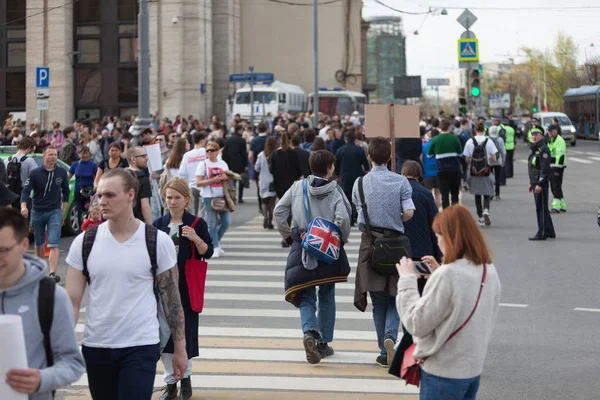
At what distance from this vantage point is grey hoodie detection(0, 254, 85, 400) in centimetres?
442

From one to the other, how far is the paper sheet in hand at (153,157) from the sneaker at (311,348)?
282 inches

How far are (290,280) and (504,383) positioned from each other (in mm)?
1953

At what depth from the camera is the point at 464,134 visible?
28938 mm

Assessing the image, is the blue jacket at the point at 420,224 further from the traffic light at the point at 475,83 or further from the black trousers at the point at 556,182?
the traffic light at the point at 475,83

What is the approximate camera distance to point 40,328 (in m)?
4.46

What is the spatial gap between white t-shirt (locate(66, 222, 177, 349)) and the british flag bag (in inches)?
135

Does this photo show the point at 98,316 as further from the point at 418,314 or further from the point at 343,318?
the point at 343,318

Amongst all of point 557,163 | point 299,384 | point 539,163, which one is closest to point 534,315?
point 299,384

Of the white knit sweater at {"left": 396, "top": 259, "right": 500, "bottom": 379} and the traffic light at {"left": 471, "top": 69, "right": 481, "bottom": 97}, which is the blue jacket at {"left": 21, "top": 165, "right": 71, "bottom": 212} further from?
the traffic light at {"left": 471, "top": 69, "right": 481, "bottom": 97}

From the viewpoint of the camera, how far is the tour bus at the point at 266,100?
179ft

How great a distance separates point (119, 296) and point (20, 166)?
1158 cm

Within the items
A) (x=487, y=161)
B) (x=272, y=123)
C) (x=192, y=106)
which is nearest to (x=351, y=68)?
(x=192, y=106)

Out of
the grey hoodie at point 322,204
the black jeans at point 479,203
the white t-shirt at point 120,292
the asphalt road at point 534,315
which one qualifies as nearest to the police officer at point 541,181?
the asphalt road at point 534,315

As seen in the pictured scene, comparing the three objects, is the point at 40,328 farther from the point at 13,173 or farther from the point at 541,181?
the point at 541,181
